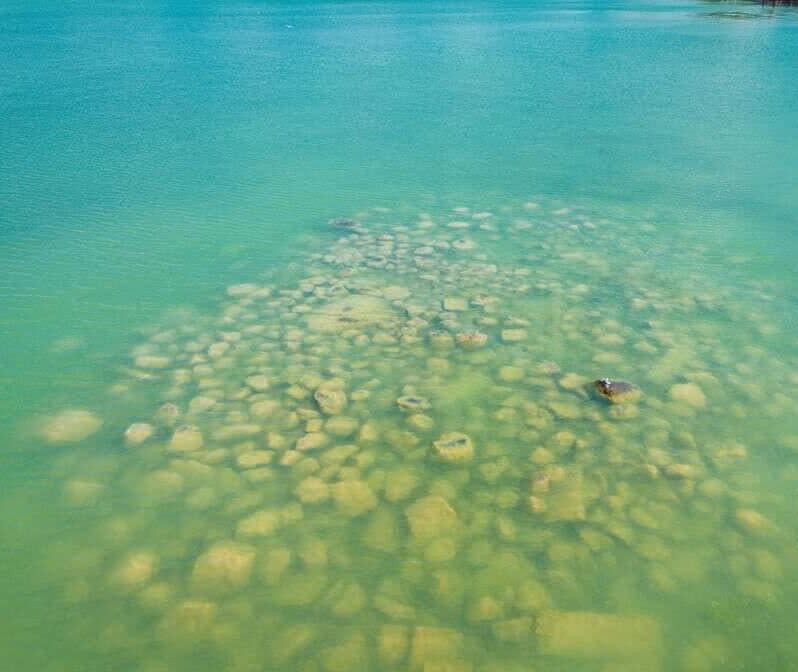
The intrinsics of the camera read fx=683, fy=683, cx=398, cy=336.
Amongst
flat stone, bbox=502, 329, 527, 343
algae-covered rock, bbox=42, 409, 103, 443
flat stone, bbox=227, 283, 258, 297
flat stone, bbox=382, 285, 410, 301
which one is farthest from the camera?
flat stone, bbox=227, 283, 258, 297

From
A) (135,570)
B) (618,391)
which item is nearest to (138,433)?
(135,570)

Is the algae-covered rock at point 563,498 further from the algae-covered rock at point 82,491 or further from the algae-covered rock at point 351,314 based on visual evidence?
the algae-covered rock at point 82,491

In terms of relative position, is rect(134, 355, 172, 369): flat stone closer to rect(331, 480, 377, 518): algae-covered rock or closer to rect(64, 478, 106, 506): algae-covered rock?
rect(64, 478, 106, 506): algae-covered rock

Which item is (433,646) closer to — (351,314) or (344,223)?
(351,314)

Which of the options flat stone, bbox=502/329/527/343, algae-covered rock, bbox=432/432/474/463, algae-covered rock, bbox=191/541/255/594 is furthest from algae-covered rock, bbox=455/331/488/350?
algae-covered rock, bbox=191/541/255/594

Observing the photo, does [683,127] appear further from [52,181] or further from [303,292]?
[52,181]

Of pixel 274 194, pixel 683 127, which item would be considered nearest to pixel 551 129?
pixel 683 127

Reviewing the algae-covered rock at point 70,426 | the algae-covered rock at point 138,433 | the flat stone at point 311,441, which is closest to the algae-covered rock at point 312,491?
the flat stone at point 311,441
